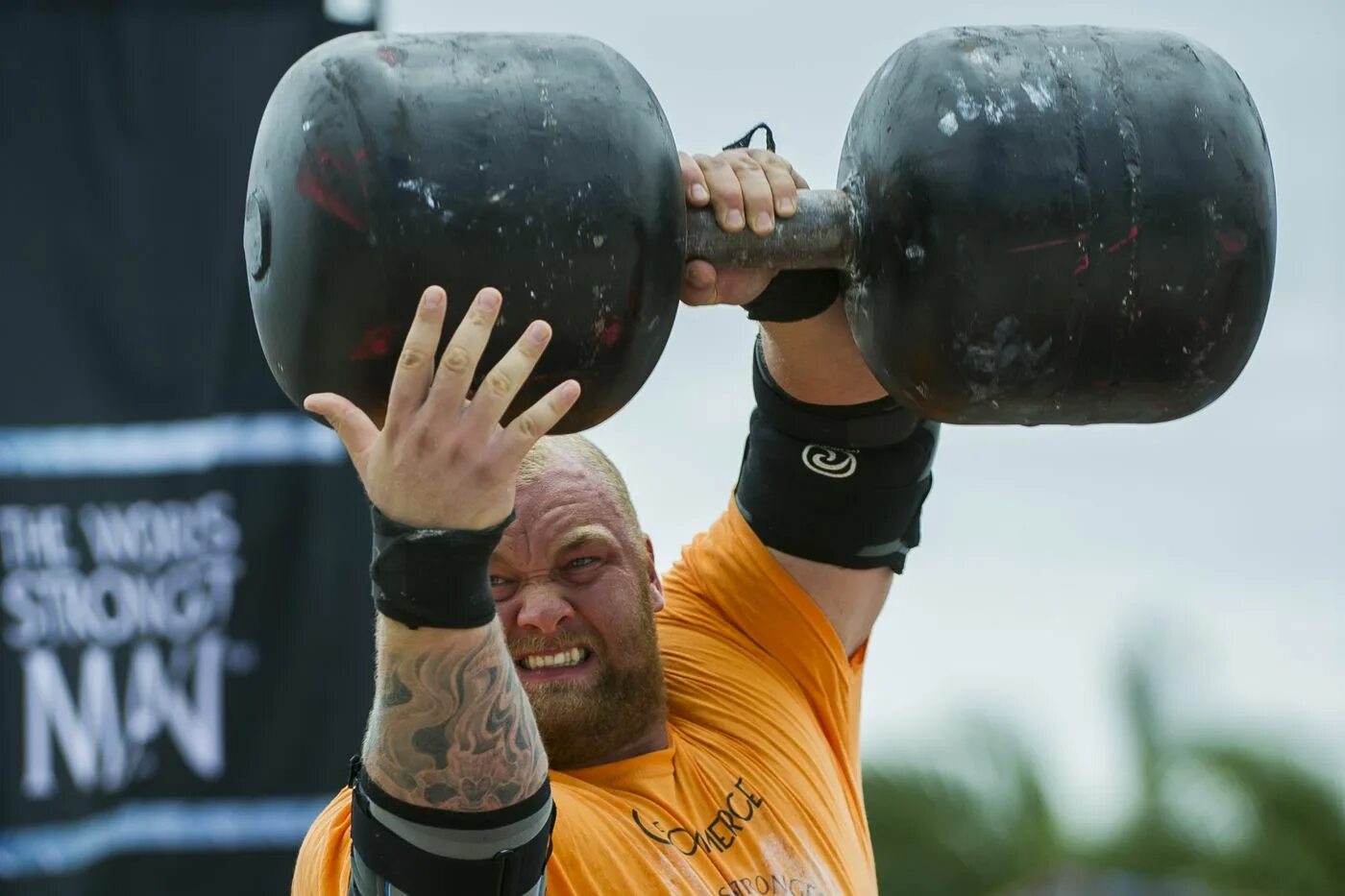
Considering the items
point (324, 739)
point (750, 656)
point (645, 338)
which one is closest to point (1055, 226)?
point (645, 338)

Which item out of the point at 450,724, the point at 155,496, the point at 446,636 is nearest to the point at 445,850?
the point at 450,724

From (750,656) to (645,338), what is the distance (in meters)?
1.19

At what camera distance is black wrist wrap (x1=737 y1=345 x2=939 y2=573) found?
3.09 metres

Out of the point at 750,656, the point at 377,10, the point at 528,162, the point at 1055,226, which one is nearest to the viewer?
the point at 528,162

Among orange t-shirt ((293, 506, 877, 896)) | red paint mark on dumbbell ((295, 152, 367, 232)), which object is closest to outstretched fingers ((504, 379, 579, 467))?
red paint mark on dumbbell ((295, 152, 367, 232))

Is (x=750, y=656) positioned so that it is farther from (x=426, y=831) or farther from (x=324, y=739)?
(x=324, y=739)

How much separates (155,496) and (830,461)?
208 cm

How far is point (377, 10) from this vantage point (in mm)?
4320

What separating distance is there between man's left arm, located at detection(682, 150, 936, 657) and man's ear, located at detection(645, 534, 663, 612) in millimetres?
186

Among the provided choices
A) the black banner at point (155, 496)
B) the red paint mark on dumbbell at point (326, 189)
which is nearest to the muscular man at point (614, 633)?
the red paint mark on dumbbell at point (326, 189)

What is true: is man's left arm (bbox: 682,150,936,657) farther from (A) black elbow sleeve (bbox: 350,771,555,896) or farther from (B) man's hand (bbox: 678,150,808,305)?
(A) black elbow sleeve (bbox: 350,771,555,896)

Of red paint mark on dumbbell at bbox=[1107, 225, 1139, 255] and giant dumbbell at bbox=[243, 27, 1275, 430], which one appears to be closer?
giant dumbbell at bbox=[243, 27, 1275, 430]

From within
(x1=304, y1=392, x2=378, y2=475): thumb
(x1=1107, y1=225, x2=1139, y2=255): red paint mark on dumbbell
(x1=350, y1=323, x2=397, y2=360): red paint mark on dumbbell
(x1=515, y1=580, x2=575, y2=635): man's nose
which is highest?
(x1=1107, y1=225, x2=1139, y2=255): red paint mark on dumbbell

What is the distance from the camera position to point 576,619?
9.82 feet
